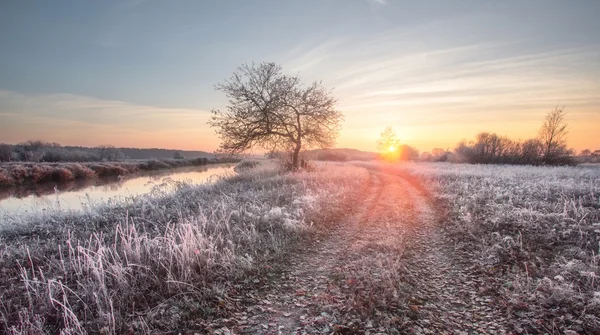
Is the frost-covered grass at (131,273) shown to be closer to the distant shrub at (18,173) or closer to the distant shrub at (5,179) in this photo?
the distant shrub at (5,179)

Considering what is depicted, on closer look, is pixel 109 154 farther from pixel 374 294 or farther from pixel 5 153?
pixel 374 294

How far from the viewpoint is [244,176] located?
934 inches

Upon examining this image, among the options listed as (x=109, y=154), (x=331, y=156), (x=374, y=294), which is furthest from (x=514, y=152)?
(x=109, y=154)

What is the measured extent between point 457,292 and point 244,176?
66.2 feet

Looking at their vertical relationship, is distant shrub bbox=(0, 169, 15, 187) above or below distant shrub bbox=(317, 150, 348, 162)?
below

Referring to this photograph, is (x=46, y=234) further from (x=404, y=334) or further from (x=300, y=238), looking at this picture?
(x=404, y=334)

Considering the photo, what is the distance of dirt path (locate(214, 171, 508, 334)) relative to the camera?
182 inches

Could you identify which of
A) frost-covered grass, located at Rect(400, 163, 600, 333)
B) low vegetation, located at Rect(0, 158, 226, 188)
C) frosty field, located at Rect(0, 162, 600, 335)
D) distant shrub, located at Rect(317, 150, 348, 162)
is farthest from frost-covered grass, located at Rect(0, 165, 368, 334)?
distant shrub, located at Rect(317, 150, 348, 162)

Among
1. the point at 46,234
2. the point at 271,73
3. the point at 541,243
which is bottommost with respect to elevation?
the point at 46,234

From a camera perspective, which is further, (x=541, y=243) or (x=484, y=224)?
(x=484, y=224)

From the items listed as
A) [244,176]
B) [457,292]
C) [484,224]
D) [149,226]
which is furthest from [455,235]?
[244,176]

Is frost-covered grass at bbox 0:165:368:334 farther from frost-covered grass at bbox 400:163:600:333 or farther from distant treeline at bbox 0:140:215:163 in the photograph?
distant treeline at bbox 0:140:215:163

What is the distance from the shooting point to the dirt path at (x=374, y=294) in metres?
4.63

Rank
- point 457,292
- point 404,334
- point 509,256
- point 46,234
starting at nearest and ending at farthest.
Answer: point 404,334
point 457,292
point 509,256
point 46,234
